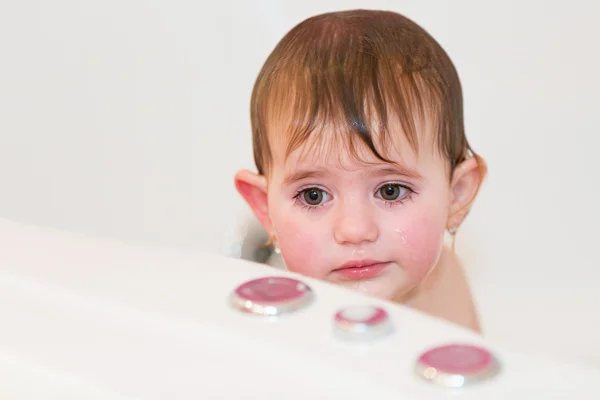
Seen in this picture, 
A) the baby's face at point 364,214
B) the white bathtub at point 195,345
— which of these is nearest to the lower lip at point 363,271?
the baby's face at point 364,214

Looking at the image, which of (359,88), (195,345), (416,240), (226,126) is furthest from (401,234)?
(226,126)

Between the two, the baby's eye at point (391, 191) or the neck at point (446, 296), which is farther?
the neck at point (446, 296)

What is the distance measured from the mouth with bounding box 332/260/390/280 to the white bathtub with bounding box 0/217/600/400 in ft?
1.07

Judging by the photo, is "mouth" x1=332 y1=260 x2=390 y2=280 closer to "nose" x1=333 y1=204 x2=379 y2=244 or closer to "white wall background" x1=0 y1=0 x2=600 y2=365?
"nose" x1=333 y1=204 x2=379 y2=244

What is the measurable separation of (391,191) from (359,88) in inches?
3.7

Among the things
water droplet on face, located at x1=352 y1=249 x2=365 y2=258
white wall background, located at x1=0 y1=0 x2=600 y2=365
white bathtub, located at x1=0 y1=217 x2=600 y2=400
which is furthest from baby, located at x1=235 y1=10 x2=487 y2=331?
white wall background, located at x1=0 y1=0 x2=600 y2=365

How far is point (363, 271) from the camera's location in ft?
2.58

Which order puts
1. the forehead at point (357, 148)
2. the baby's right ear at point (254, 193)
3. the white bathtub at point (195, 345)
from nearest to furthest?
the white bathtub at point (195, 345), the forehead at point (357, 148), the baby's right ear at point (254, 193)

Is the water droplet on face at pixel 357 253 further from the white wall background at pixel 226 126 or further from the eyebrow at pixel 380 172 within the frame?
the white wall background at pixel 226 126

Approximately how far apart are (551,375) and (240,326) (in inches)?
5.2

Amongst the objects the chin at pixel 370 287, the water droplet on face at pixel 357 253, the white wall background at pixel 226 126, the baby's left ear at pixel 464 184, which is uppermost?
the white wall background at pixel 226 126

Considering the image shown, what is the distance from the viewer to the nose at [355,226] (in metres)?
0.76

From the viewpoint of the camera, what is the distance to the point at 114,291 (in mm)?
438

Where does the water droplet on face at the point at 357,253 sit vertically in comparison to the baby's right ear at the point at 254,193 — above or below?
below
